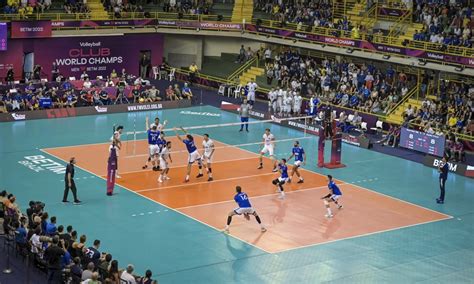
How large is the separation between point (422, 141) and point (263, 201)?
13523 mm

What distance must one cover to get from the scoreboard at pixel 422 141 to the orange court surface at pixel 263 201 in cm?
792

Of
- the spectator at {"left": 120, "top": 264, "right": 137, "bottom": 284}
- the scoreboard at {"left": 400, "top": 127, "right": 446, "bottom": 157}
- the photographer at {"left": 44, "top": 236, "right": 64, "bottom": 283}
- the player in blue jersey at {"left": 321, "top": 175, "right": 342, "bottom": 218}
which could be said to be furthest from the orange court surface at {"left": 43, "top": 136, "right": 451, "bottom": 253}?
the photographer at {"left": 44, "top": 236, "right": 64, "bottom": 283}

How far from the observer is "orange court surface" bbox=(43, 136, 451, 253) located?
32.9 meters

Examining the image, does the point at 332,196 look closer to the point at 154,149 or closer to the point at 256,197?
the point at 256,197

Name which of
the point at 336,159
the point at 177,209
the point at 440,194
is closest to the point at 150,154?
the point at 177,209

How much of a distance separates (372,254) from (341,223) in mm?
3545

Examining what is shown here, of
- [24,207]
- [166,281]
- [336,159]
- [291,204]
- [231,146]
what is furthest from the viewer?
[231,146]

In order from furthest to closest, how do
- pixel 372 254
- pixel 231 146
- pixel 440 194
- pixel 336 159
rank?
1. pixel 231 146
2. pixel 336 159
3. pixel 440 194
4. pixel 372 254

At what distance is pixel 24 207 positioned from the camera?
33875 millimetres

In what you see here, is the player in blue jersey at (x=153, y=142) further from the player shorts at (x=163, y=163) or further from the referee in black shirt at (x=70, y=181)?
the referee in black shirt at (x=70, y=181)

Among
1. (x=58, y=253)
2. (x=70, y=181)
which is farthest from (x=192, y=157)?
(x=58, y=253)

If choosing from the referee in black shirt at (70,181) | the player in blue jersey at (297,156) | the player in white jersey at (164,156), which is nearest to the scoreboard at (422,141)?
the player in blue jersey at (297,156)

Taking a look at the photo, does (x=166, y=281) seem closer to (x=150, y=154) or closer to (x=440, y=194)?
(x=150, y=154)

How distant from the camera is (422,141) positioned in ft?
153
